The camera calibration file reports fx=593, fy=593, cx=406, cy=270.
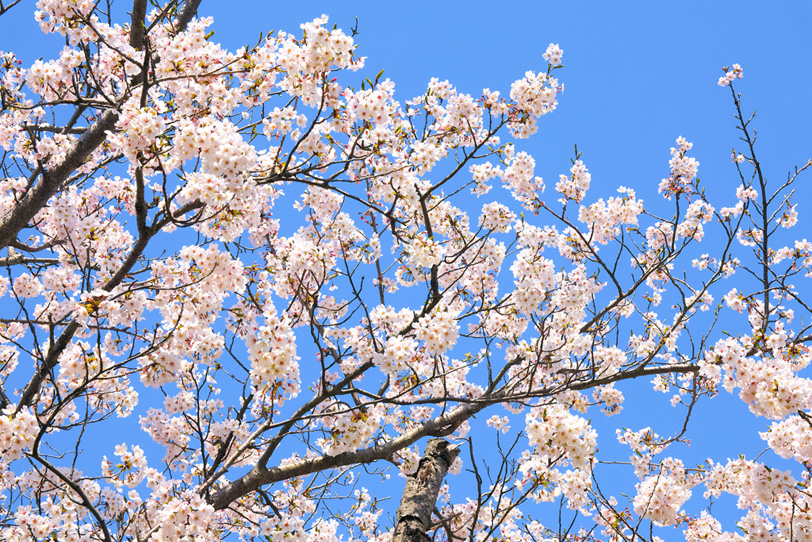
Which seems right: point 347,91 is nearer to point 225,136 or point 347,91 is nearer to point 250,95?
point 250,95

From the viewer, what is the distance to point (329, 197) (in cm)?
592

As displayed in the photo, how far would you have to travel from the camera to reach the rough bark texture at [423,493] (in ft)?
16.4

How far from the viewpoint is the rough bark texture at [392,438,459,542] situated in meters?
5.01

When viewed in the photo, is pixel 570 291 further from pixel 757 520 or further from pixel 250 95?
pixel 250 95

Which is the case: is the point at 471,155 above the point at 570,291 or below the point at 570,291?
above

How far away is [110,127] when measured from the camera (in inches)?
214

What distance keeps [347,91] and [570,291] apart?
3117 mm

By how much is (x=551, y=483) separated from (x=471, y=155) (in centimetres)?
357

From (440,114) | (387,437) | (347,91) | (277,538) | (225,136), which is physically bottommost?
(277,538)

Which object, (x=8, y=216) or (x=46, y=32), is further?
(x=8, y=216)

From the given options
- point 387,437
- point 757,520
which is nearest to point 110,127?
point 387,437

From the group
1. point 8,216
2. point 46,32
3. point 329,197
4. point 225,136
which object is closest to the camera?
point 225,136

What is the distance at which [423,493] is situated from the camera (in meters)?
5.48

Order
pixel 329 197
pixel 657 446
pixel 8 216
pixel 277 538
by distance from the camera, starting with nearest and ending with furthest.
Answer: pixel 277 538 < pixel 8 216 < pixel 329 197 < pixel 657 446
